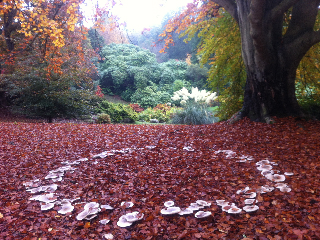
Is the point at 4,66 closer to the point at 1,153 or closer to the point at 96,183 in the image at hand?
the point at 1,153

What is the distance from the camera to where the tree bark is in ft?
11.5

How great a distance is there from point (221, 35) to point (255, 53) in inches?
58.0

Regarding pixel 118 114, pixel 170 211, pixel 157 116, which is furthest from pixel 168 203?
pixel 157 116

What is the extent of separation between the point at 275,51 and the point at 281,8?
0.68 metres

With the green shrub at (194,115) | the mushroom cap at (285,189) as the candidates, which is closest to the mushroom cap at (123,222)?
the mushroom cap at (285,189)

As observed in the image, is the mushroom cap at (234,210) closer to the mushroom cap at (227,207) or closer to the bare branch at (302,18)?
the mushroom cap at (227,207)

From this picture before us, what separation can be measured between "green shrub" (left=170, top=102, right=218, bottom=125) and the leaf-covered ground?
3059mm

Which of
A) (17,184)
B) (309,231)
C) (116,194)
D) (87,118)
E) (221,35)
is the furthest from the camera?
(87,118)

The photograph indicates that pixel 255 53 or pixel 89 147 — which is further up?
pixel 255 53

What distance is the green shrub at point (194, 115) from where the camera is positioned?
704 cm

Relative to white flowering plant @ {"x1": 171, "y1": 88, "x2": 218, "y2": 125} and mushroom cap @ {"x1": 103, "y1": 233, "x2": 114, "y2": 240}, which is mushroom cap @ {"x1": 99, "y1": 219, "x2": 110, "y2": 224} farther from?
white flowering plant @ {"x1": 171, "y1": 88, "x2": 218, "y2": 125}

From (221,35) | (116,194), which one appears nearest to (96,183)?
(116,194)

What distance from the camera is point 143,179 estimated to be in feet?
7.33

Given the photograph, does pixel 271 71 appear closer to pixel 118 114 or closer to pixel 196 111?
pixel 196 111
